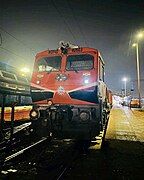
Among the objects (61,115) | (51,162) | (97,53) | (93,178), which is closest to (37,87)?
(61,115)

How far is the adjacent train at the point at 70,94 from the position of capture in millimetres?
6949

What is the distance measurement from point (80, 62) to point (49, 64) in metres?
1.23

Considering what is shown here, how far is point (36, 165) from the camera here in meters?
5.05

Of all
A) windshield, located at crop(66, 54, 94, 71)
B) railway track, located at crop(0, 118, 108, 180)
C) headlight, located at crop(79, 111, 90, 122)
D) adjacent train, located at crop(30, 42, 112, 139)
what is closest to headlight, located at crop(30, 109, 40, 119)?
adjacent train, located at crop(30, 42, 112, 139)

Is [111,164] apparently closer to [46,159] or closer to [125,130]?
[46,159]

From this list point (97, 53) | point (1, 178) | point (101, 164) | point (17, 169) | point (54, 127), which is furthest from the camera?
point (97, 53)

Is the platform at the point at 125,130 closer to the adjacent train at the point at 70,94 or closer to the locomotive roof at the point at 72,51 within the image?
the adjacent train at the point at 70,94

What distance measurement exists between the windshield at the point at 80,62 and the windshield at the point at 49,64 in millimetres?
420

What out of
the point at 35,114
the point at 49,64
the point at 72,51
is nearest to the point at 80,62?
the point at 72,51

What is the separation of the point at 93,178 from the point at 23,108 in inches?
338

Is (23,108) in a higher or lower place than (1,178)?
higher

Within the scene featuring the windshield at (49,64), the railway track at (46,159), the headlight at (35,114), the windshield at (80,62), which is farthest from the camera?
the windshield at (49,64)

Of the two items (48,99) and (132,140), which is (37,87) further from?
(132,140)

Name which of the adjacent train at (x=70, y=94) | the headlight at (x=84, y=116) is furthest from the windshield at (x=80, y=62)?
the headlight at (x=84, y=116)
